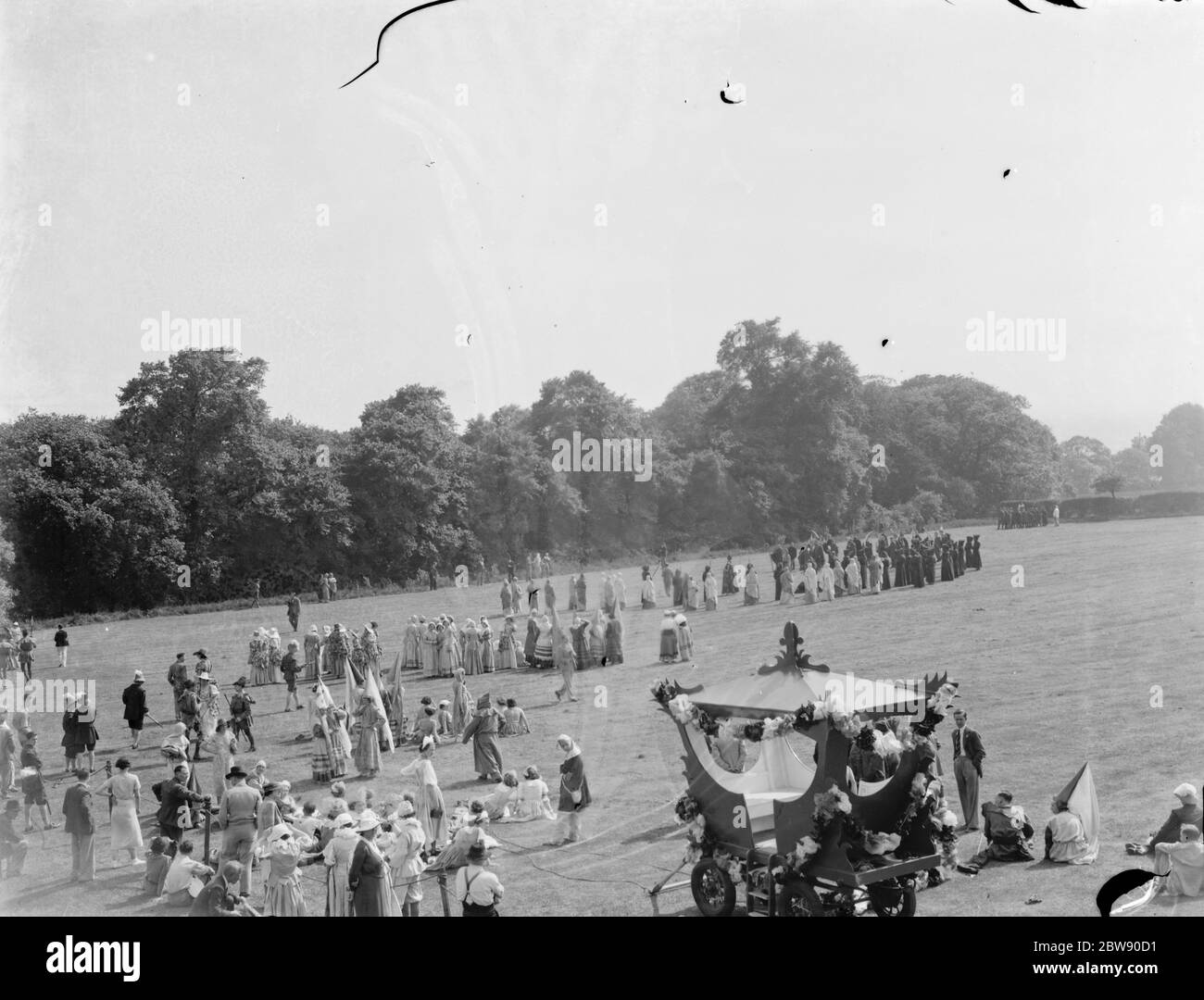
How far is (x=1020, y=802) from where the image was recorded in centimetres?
1335

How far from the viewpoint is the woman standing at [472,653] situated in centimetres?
2420

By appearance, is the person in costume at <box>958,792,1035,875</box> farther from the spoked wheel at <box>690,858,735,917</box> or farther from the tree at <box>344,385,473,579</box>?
the tree at <box>344,385,473,579</box>

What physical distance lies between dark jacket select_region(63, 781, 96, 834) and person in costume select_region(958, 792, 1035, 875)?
9.98 meters

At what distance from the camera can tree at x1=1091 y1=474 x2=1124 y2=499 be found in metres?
36.6

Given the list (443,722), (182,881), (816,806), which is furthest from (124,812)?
(816,806)

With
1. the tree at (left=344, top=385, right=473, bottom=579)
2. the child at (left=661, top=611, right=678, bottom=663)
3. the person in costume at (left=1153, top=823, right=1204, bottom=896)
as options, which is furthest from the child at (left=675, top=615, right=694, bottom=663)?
the person in costume at (left=1153, top=823, right=1204, bottom=896)

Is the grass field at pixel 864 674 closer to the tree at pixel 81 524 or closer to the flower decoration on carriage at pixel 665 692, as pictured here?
the tree at pixel 81 524

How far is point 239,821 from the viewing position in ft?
38.1

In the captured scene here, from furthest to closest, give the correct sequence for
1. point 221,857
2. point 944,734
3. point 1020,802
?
point 944,734 < point 1020,802 < point 221,857

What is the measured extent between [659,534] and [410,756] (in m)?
12.5

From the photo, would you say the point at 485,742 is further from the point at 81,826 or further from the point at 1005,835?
the point at 1005,835

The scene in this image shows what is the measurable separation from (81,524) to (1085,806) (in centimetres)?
2764
